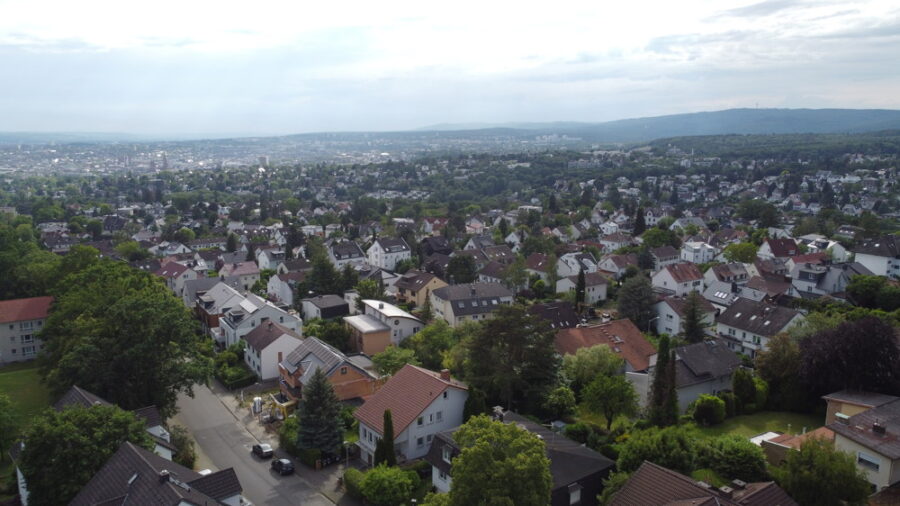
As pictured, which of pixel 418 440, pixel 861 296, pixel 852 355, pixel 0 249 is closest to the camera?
pixel 418 440

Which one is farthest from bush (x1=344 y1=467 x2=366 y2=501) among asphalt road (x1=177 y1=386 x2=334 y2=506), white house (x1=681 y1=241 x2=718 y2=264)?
white house (x1=681 y1=241 x2=718 y2=264)

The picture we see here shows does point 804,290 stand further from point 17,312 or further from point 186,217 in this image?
point 186,217

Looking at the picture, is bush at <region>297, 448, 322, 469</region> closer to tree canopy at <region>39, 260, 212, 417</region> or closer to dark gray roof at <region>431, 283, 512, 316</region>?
tree canopy at <region>39, 260, 212, 417</region>

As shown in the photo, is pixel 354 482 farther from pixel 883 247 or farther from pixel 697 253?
pixel 883 247

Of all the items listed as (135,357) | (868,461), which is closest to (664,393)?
(868,461)

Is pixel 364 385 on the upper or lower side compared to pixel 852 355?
lower

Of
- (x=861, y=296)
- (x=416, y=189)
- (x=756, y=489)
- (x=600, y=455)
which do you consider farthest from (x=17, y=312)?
(x=416, y=189)

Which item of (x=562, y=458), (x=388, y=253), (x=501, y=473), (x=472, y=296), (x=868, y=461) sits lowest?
(x=388, y=253)

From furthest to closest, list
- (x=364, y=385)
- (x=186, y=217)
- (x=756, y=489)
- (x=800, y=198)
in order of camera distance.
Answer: (x=800, y=198) < (x=186, y=217) < (x=364, y=385) < (x=756, y=489)
